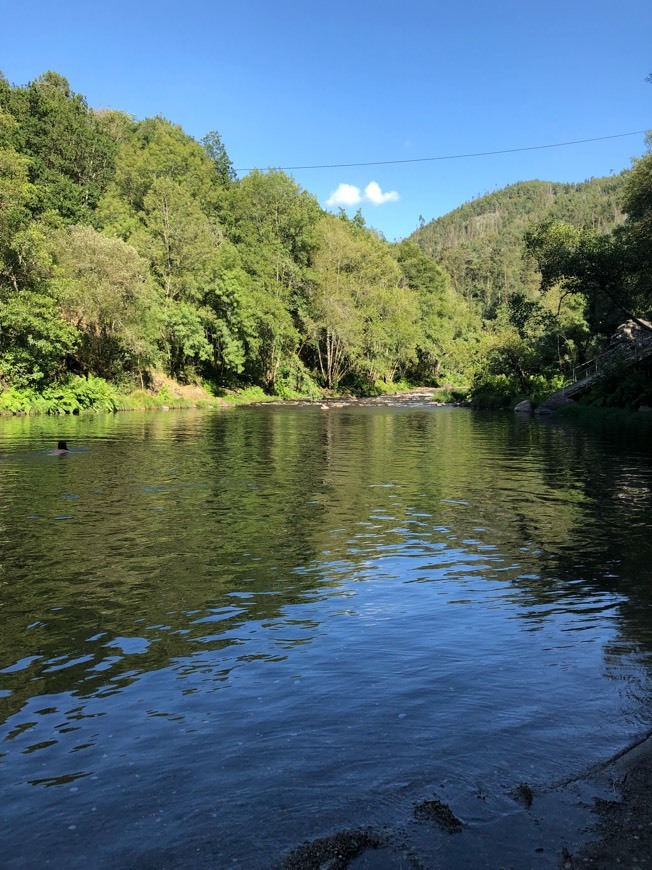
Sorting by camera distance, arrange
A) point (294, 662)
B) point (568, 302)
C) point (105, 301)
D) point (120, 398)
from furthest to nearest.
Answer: point (568, 302) < point (120, 398) < point (105, 301) < point (294, 662)

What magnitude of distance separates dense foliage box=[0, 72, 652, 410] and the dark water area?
99.1 feet

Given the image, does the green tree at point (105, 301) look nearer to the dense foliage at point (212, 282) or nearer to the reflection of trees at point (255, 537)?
the dense foliage at point (212, 282)

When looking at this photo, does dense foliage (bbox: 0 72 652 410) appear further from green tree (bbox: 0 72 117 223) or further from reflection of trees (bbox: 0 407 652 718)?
reflection of trees (bbox: 0 407 652 718)

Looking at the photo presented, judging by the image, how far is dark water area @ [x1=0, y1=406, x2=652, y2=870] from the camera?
13.3 feet

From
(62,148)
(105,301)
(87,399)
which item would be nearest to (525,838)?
(87,399)

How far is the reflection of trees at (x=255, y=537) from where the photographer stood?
722 centimetres

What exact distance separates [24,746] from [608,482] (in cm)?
1663

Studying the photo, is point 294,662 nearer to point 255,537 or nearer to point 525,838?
point 525,838

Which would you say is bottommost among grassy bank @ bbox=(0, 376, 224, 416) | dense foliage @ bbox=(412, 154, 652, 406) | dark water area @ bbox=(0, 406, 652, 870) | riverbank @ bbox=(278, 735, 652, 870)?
dark water area @ bbox=(0, 406, 652, 870)

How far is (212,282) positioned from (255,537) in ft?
186

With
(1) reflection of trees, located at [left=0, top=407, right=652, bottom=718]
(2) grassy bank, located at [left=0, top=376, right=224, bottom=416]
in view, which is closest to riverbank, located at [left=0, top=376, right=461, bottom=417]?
(2) grassy bank, located at [left=0, top=376, right=224, bottom=416]

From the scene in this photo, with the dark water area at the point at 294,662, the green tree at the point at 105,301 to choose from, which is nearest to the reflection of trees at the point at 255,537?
the dark water area at the point at 294,662

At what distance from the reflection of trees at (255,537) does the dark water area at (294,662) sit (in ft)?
0.20

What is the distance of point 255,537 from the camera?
38.0 feet
